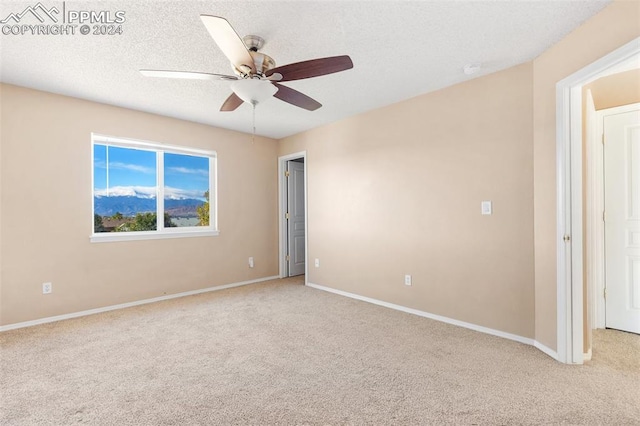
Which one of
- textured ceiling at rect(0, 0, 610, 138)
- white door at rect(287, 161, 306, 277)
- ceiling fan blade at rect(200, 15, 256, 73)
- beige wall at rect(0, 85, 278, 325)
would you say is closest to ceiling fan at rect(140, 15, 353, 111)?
ceiling fan blade at rect(200, 15, 256, 73)

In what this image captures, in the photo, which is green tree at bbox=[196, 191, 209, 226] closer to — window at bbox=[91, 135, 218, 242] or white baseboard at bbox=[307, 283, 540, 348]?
window at bbox=[91, 135, 218, 242]

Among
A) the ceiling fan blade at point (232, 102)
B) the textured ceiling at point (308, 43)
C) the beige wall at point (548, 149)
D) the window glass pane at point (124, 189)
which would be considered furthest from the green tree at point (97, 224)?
the beige wall at point (548, 149)

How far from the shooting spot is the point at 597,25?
6.58 feet

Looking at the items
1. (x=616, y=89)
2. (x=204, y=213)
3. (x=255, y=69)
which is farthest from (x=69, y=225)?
(x=616, y=89)

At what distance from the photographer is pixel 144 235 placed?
401 cm

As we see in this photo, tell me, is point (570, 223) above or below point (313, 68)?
below

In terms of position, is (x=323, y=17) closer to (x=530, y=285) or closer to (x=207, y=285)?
(x=530, y=285)

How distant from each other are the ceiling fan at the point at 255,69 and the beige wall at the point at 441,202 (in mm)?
1715

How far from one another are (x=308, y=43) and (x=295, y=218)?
365 centimetres

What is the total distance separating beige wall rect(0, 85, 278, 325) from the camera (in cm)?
310

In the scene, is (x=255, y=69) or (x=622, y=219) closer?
(x=255, y=69)

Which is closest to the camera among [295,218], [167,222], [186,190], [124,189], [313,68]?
[313,68]

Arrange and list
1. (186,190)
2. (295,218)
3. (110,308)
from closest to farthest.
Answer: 1. (110,308)
2. (186,190)
3. (295,218)

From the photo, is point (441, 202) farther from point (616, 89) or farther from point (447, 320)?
point (616, 89)
